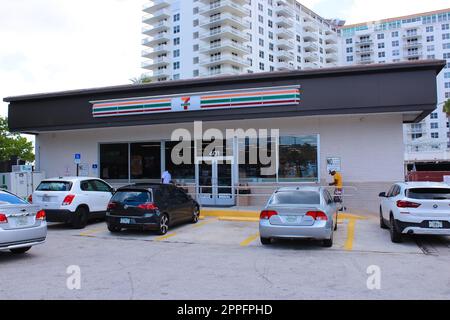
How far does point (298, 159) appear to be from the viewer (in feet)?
57.8

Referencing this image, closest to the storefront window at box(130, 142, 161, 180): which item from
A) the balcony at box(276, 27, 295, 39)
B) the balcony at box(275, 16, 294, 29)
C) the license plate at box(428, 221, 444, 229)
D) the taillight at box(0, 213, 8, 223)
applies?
the taillight at box(0, 213, 8, 223)

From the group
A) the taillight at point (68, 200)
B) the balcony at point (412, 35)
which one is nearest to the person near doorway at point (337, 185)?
the taillight at point (68, 200)

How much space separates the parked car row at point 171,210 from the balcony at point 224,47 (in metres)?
70.7

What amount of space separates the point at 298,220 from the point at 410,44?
125 metres

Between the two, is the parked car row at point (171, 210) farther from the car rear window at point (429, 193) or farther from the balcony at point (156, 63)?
the balcony at point (156, 63)

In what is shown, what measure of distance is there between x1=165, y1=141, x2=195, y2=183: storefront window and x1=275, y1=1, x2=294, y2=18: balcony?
89.5 m

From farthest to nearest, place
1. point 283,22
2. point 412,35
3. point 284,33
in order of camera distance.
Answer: point 412,35 < point 283,22 < point 284,33

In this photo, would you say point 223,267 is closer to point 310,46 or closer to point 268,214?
point 268,214

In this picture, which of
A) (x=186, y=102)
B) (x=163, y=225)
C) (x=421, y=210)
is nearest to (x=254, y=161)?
(x=186, y=102)

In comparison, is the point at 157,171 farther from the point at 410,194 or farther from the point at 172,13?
the point at 172,13

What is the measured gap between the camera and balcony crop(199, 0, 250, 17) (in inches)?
3300

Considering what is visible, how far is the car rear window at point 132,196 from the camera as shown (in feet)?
39.0

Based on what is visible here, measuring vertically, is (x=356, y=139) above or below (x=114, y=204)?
above
